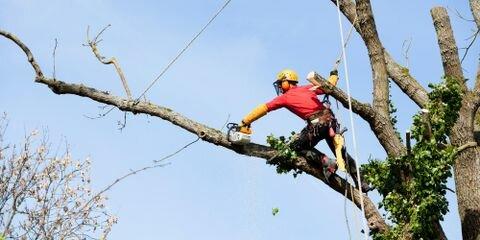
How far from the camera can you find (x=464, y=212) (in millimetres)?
7832

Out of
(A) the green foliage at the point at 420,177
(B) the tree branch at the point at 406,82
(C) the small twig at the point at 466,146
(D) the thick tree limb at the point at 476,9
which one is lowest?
(A) the green foliage at the point at 420,177

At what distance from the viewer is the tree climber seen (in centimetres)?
730

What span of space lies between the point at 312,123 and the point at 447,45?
2618mm

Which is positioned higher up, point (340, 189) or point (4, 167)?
point (4, 167)

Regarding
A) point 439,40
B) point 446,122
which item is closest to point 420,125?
point 446,122

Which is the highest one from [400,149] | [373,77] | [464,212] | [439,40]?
[439,40]

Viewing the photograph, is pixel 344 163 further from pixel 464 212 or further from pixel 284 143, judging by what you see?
pixel 464 212

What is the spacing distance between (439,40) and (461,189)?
1.99 meters

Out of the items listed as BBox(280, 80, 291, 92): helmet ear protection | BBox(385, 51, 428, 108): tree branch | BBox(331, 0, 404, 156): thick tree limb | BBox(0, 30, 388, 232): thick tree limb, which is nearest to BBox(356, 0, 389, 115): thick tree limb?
BBox(331, 0, 404, 156): thick tree limb

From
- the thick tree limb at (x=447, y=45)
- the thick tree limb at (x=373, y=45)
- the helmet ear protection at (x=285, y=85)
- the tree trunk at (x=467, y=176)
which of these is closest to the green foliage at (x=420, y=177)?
the tree trunk at (x=467, y=176)

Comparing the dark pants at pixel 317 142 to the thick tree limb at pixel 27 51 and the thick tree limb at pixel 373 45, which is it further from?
the thick tree limb at pixel 27 51

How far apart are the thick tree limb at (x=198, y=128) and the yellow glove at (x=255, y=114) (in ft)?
0.74

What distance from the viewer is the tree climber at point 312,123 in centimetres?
730

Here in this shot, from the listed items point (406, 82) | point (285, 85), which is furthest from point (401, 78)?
point (285, 85)
